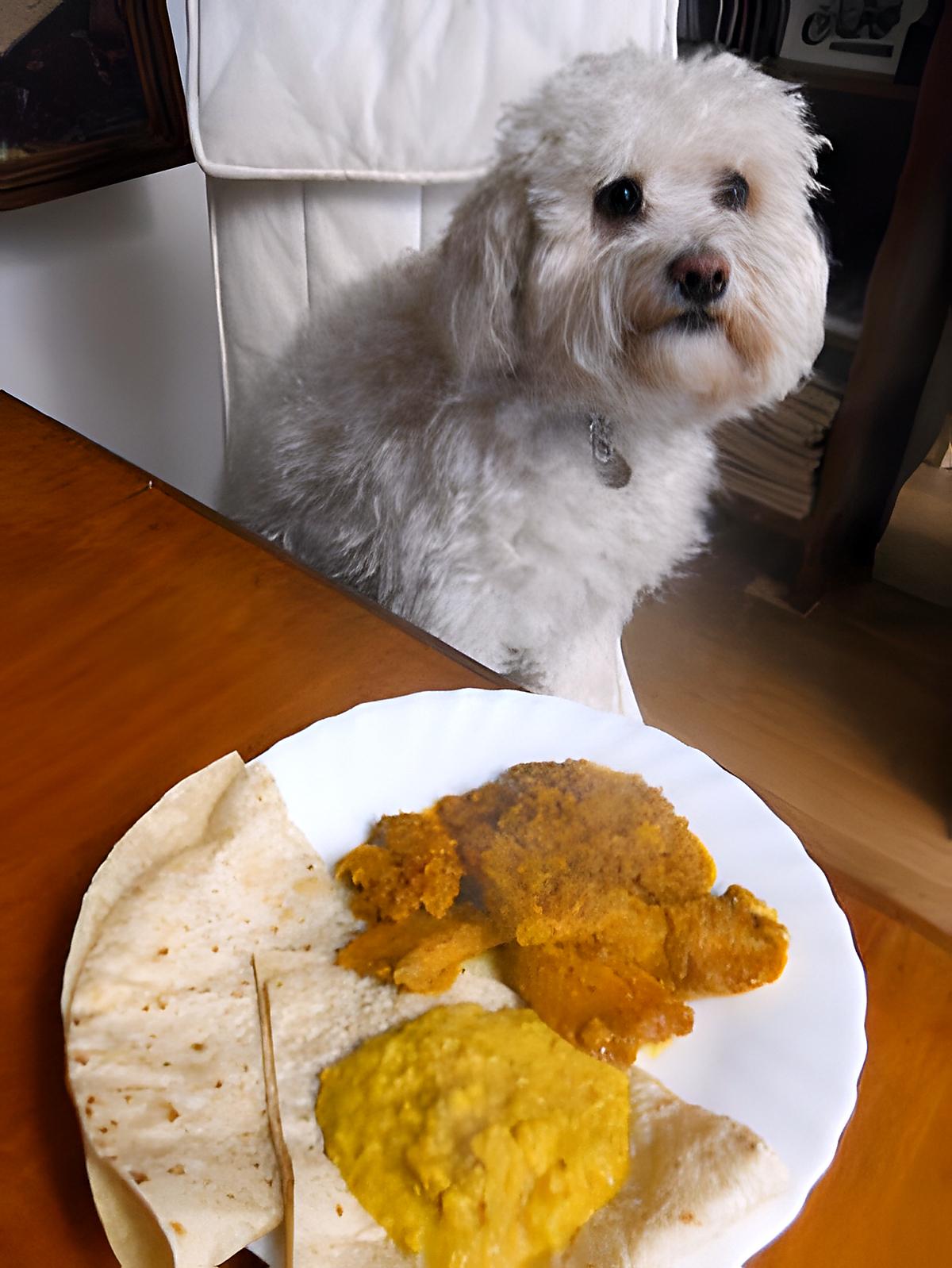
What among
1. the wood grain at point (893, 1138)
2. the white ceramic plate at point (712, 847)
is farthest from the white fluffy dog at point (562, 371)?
the wood grain at point (893, 1138)

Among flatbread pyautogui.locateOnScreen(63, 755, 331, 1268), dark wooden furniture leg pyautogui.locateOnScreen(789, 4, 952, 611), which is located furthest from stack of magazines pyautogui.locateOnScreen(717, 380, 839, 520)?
flatbread pyautogui.locateOnScreen(63, 755, 331, 1268)

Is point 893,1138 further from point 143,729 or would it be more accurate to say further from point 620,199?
point 620,199

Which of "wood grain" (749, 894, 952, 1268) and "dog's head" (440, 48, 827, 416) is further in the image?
"dog's head" (440, 48, 827, 416)

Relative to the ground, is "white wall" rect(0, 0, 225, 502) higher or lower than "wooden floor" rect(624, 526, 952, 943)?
higher

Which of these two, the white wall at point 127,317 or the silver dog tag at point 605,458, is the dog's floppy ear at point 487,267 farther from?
the white wall at point 127,317

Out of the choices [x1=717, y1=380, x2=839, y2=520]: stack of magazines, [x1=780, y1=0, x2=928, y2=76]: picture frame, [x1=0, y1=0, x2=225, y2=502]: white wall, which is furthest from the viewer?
[x1=0, y1=0, x2=225, y2=502]: white wall

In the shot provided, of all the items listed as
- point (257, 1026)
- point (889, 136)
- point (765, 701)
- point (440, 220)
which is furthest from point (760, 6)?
point (257, 1026)

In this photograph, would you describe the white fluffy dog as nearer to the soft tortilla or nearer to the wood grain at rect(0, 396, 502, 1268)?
the wood grain at rect(0, 396, 502, 1268)
